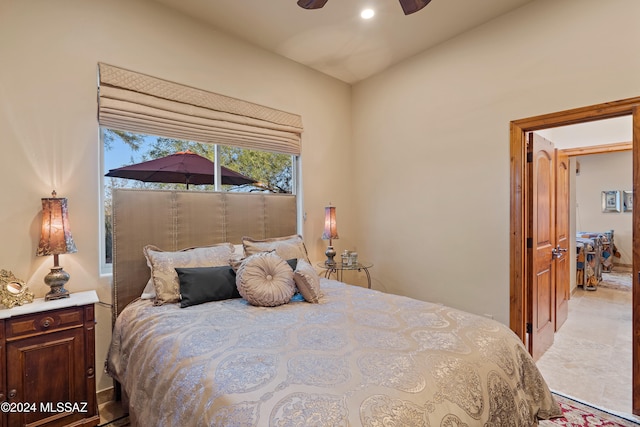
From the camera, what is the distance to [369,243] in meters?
4.01

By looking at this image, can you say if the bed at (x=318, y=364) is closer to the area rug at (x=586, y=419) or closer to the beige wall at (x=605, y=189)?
the area rug at (x=586, y=419)

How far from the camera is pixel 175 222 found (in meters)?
2.63

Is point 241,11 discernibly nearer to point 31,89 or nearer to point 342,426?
point 31,89

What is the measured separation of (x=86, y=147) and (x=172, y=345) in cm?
170

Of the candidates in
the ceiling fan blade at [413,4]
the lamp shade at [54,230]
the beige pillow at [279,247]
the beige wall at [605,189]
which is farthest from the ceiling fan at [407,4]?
the beige wall at [605,189]

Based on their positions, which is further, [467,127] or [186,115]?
[467,127]

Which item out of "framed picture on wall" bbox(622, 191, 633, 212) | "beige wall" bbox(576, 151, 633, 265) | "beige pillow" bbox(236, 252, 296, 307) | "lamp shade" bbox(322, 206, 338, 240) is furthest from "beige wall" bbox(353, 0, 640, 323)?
"framed picture on wall" bbox(622, 191, 633, 212)

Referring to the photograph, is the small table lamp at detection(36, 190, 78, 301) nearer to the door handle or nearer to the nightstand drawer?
the nightstand drawer

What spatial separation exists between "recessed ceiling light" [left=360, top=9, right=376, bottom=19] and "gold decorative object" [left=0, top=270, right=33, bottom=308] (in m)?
3.22

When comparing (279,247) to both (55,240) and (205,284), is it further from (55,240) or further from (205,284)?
(55,240)

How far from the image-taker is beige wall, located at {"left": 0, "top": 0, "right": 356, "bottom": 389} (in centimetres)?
201

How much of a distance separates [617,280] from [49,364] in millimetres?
8586

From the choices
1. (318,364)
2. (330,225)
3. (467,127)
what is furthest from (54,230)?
(467,127)

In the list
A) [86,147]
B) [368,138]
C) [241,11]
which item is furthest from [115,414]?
[368,138]
